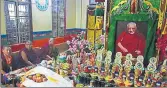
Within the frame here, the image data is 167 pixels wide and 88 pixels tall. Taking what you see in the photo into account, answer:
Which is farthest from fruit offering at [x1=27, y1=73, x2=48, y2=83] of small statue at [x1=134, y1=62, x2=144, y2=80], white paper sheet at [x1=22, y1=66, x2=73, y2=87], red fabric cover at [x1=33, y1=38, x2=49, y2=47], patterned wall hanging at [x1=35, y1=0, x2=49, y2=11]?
small statue at [x1=134, y1=62, x2=144, y2=80]

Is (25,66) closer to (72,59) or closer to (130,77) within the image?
(72,59)

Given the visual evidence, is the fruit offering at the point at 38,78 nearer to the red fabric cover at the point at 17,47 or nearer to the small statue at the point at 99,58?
the red fabric cover at the point at 17,47

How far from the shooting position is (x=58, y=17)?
5.28ft

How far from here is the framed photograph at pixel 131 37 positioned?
4.92ft

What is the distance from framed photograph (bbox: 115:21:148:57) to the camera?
1.50 m

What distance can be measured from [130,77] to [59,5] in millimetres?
762

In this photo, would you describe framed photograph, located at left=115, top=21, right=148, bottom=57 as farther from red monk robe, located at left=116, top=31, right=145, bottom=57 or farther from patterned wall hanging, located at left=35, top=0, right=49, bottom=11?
patterned wall hanging, located at left=35, top=0, right=49, bottom=11

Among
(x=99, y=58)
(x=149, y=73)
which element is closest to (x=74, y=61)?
(x=99, y=58)

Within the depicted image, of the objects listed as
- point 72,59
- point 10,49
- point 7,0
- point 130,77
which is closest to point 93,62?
point 72,59

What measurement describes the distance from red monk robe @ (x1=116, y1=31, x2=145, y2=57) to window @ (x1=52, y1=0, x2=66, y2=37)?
0.45 meters

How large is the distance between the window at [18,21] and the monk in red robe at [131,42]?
684mm

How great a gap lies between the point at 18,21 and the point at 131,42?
842mm

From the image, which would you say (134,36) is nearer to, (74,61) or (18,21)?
(74,61)

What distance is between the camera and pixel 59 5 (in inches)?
63.1
